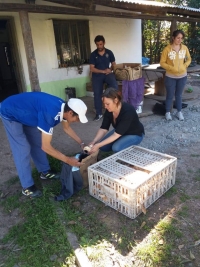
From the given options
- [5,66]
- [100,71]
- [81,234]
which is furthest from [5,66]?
[81,234]

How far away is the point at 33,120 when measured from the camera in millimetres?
2309

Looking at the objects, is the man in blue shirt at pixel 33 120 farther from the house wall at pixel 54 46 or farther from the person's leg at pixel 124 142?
the house wall at pixel 54 46

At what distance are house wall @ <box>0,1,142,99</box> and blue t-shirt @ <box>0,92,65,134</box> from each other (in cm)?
405

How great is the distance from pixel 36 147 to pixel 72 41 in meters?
4.85

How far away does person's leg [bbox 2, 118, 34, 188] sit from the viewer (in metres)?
2.34

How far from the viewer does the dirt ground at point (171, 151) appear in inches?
87.5

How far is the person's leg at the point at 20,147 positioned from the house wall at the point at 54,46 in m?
4.04

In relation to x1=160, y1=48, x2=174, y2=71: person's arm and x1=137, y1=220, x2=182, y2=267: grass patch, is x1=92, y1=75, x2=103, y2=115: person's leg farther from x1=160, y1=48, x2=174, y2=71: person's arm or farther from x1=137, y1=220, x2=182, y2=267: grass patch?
x1=137, y1=220, x2=182, y2=267: grass patch

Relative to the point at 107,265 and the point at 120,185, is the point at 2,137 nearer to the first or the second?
the point at 120,185

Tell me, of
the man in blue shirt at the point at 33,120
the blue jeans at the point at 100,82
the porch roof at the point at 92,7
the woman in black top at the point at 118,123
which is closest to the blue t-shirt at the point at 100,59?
the blue jeans at the point at 100,82

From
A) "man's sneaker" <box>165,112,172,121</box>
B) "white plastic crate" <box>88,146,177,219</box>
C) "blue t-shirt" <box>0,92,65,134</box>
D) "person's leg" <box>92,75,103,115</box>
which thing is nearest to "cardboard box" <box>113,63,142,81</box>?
"person's leg" <box>92,75,103,115</box>

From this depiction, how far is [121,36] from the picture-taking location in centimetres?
757

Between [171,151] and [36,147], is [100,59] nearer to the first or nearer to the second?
[171,151]

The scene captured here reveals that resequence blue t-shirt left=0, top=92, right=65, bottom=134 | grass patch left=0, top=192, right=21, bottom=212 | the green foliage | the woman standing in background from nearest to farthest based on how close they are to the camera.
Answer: blue t-shirt left=0, top=92, right=65, bottom=134, grass patch left=0, top=192, right=21, bottom=212, the woman standing in background, the green foliage
